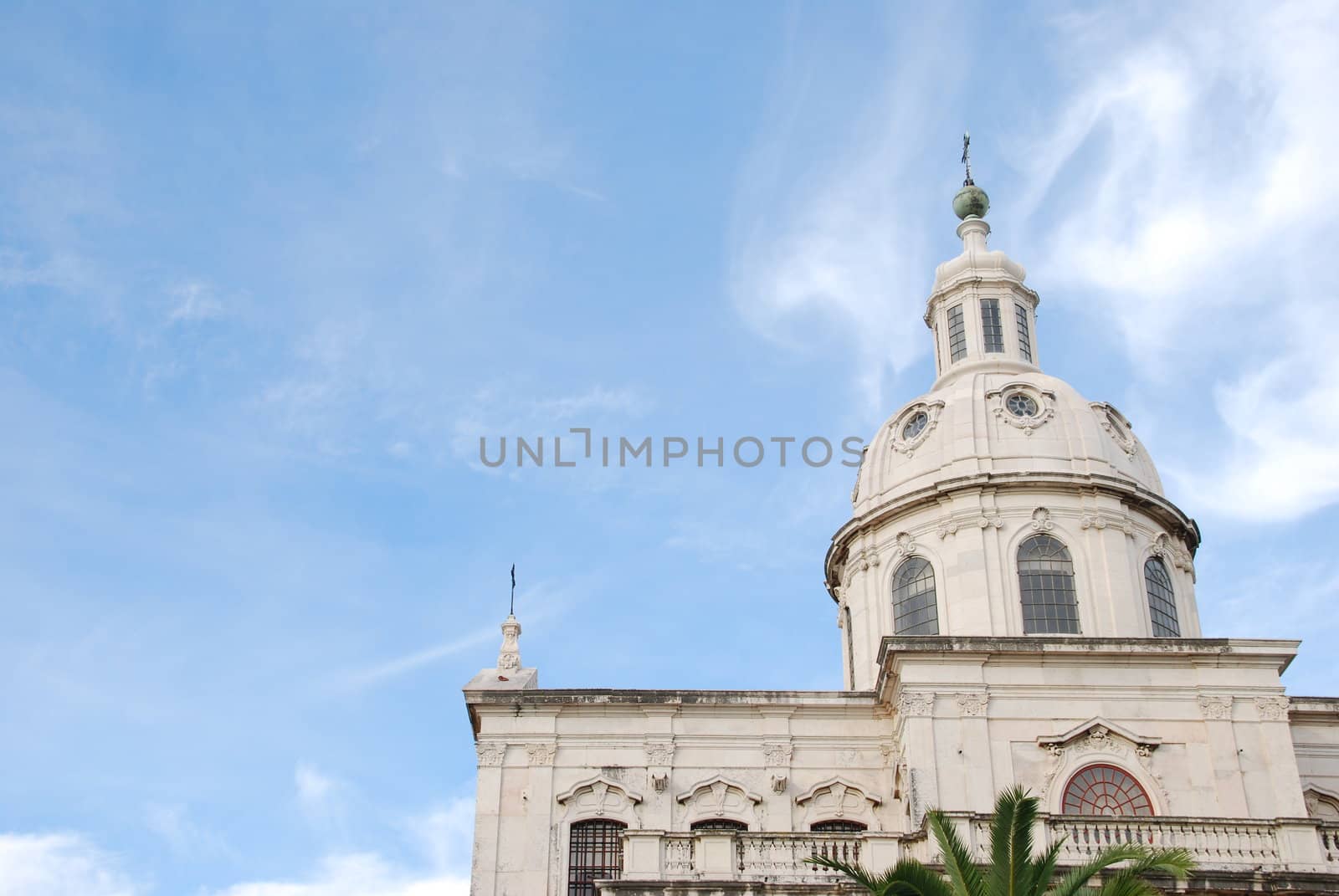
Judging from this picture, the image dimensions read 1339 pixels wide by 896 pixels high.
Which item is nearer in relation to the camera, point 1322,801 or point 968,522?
point 1322,801

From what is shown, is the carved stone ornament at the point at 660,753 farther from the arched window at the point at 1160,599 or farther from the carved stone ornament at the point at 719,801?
the arched window at the point at 1160,599

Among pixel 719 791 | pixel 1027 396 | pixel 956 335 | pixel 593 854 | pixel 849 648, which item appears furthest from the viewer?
pixel 956 335

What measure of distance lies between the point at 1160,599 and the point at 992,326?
10.2m

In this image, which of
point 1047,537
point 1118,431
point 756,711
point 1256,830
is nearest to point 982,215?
point 1118,431

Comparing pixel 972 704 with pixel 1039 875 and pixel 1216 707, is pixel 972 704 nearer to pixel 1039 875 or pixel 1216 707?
pixel 1216 707

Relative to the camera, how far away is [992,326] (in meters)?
44.7

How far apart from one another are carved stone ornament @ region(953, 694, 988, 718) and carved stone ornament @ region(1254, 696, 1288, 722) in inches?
231

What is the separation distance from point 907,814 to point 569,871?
299 inches

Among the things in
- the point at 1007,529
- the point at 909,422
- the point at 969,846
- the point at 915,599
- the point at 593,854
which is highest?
the point at 909,422

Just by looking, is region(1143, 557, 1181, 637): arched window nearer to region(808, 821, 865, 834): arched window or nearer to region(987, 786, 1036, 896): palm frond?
region(808, 821, 865, 834): arched window

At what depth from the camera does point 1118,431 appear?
134ft

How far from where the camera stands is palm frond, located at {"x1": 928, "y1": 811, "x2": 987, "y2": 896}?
21.5m

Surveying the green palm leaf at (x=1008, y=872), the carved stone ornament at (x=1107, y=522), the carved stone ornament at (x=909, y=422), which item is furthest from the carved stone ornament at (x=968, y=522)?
the green palm leaf at (x=1008, y=872)

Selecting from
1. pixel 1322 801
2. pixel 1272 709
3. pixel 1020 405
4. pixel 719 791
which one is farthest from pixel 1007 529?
pixel 719 791
